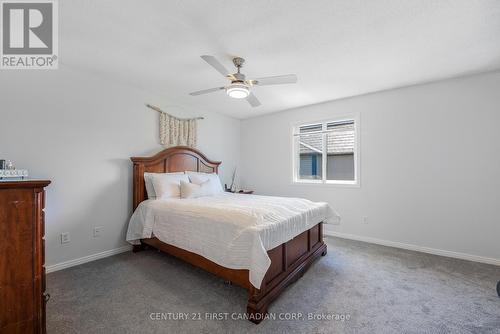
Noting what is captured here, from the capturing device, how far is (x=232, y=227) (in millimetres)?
1980

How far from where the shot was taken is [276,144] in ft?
15.5

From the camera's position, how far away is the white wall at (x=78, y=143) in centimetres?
243

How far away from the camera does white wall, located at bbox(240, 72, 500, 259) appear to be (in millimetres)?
2832

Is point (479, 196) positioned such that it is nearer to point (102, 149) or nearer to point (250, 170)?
point (250, 170)

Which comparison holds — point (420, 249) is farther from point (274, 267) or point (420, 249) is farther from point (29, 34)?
point (29, 34)

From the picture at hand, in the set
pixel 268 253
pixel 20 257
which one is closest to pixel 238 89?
pixel 268 253

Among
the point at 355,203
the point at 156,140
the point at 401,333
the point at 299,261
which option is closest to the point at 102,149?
the point at 156,140

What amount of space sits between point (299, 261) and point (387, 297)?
845mm

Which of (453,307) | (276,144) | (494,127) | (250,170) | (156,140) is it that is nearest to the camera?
(453,307)

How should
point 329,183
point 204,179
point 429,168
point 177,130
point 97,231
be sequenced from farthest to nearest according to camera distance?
point 329,183 → point 177,130 → point 204,179 → point 429,168 → point 97,231

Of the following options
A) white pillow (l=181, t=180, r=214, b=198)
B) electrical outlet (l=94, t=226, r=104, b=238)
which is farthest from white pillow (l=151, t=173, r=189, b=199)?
electrical outlet (l=94, t=226, r=104, b=238)

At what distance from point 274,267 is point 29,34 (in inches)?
124

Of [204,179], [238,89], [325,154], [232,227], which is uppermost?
[238,89]

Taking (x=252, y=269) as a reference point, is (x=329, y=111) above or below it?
above
